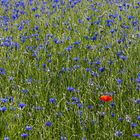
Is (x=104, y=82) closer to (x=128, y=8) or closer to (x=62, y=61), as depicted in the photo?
(x=62, y=61)

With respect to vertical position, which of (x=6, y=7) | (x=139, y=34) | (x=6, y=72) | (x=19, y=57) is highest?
(x=6, y=7)

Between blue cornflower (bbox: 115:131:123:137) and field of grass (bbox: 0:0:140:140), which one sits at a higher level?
field of grass (bbox: 0:0:140:140)

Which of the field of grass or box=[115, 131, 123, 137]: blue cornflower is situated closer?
box=[115, 131, 123, 137]: blue cornflower

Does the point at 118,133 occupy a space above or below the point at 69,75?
below

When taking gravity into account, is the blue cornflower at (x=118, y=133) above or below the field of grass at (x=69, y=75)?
below

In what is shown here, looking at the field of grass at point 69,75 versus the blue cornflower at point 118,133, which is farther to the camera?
the field of grass at point 69,75

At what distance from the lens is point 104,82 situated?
354 cm

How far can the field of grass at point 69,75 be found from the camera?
114 inches

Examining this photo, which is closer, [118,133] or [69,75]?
[118,133]

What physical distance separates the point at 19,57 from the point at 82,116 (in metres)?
1.46

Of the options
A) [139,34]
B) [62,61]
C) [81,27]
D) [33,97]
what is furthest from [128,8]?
[33,97]

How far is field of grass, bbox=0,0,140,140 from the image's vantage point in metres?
2.90

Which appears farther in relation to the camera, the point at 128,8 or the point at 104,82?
the point at 128,8

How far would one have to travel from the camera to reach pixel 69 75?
145 inches
